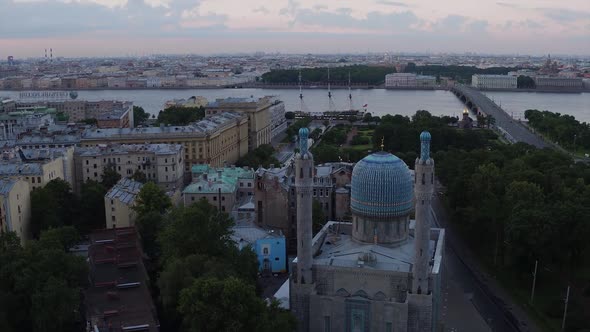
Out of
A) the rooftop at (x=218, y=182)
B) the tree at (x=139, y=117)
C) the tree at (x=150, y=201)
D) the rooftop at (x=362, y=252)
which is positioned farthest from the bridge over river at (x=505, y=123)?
the rooftop at (x=362, y=252)

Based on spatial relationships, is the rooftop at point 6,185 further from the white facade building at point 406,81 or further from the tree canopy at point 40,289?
the white facade building at point 406,81

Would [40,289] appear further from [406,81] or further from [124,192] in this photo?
[406,81]

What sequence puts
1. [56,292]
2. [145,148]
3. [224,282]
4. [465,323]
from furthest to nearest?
1. [145,148]
2. [465,323]
3. [56,292]
4. [224,282]

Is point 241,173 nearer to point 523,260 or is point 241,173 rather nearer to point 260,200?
point 260,200

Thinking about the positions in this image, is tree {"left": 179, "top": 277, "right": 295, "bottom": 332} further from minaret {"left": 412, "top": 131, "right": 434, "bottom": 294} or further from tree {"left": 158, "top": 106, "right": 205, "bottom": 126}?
tree {"left": 158, "top": 106, "right": 205, "bottom": 126}

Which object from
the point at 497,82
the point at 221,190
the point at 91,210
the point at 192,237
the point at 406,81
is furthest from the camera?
the point at 406,81

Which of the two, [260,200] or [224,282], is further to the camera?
[260,200]

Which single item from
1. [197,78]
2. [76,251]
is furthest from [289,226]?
[197,78]

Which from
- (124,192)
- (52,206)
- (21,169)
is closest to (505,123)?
(124,192)
